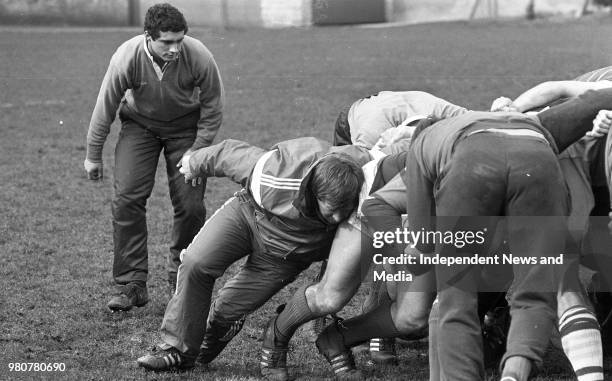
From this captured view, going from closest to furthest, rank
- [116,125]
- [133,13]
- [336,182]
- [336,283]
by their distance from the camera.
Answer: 1. [336,182]
2. [336,283]
3. [116,125]
4. [133,13]

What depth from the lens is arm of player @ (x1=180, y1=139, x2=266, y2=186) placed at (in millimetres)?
5082

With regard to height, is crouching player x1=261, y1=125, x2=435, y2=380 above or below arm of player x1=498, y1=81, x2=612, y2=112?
below

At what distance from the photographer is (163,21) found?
6121 millimetres

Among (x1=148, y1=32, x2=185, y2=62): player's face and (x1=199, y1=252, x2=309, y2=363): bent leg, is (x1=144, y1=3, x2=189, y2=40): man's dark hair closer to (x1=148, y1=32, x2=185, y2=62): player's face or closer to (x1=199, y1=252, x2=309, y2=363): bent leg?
(x1=148, y1=32, x2=185, y2=62): player's face

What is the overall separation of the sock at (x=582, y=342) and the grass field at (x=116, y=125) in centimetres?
83

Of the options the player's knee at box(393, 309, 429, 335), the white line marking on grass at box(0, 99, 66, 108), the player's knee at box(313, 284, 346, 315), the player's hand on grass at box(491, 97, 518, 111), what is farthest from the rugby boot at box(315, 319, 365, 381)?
the white line marking on grass at box(0, 99, 66, 108)

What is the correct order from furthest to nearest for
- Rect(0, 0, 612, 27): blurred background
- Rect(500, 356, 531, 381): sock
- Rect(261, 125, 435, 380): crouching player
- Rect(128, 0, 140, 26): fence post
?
Rect(128, 0, 140, 26): fence post, Rect(0, 0, 612, 27): blurred background, Rect(261, 125, 435, 380): crouching player, Rect(500, 356, 531, 381): sock

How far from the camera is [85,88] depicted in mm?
15547

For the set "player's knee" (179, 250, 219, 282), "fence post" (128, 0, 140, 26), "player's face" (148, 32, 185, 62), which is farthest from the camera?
"fence post" (128, 0, 140, 26)

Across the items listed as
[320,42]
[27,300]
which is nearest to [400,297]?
[27,300]

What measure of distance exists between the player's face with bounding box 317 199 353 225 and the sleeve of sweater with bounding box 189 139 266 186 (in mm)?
534

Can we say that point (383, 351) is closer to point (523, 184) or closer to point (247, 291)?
point (247, 291)

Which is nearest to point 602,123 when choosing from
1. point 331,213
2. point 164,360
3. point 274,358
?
point 331,213

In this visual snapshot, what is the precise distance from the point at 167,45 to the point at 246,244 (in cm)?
169
